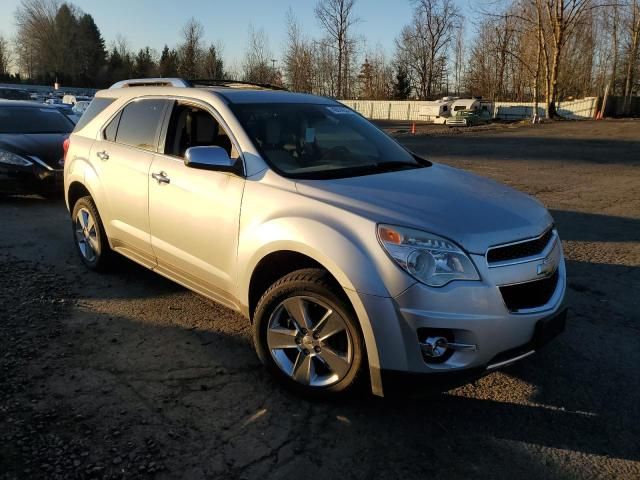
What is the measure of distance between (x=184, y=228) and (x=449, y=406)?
219 centimetres

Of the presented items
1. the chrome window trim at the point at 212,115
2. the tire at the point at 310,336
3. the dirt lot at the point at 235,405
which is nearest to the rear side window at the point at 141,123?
the chrome window trim at the point at 212,115

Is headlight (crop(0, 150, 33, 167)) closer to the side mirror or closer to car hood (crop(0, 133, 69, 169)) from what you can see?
car hood (crop(0, 133, 69, 169))

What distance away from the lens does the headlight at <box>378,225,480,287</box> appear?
276 centimetres

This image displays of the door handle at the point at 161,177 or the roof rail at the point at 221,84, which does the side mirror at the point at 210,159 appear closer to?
the door handle at the point at 161,177

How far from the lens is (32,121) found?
1008 centimetres

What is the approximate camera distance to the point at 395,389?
9.28 ft

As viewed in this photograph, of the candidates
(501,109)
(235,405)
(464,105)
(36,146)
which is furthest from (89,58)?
(235,405)

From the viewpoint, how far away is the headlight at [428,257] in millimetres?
2760

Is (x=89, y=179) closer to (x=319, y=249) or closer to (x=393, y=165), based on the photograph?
(x=393, y=165)

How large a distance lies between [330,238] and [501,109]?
52.8m

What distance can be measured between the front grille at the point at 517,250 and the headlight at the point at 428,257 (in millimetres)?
173

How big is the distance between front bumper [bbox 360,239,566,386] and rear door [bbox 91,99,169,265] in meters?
2.45

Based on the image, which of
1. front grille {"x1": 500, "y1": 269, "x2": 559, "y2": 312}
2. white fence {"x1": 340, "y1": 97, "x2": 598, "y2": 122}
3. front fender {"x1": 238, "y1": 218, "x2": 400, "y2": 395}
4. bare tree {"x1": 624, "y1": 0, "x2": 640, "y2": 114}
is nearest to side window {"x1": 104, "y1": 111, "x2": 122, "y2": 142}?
front fender {"x1": 238, "y1": 218, "x2": 400, "y2": 395}

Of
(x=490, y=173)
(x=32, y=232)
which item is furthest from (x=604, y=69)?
(x=32, y=232)
